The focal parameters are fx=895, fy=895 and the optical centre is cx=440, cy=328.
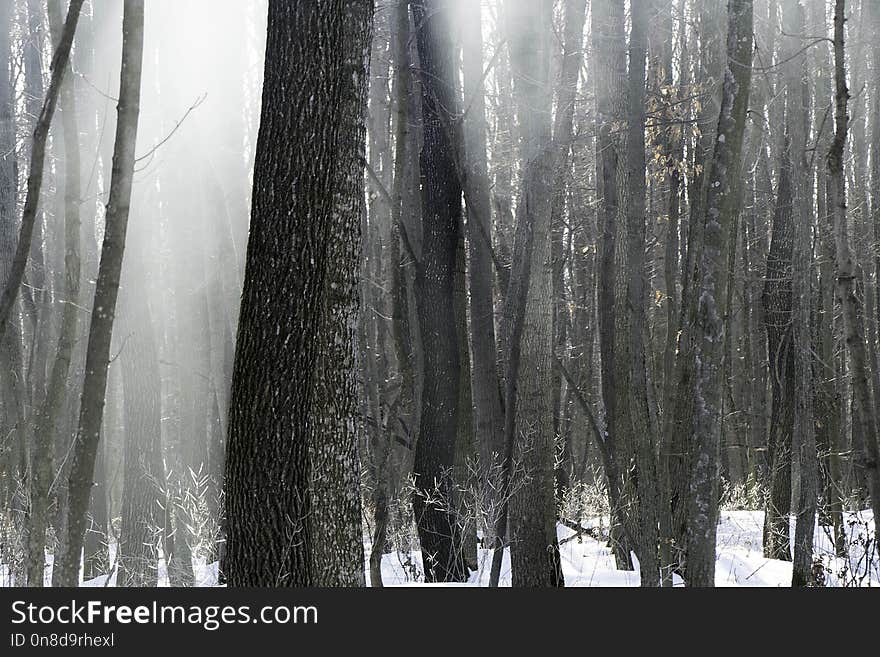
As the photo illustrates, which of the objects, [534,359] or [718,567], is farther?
[718,567]

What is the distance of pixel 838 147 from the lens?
605 cm

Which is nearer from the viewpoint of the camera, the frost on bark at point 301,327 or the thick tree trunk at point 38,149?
the frost on bark at point 301,327

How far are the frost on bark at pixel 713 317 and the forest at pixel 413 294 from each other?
0.02 metres

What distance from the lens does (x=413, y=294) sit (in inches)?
372

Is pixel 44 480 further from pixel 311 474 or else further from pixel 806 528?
pixel 806 528

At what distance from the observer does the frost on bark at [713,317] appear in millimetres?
6172

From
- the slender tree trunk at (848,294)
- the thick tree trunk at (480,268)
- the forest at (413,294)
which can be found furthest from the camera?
the thick tree trunk at (480,268)

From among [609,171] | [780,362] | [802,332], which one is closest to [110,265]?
[609,171]

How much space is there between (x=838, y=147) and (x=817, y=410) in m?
4.41

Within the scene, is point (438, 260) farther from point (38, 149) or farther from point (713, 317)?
point (38, 149)

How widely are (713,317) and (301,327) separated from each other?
3041 millimetres

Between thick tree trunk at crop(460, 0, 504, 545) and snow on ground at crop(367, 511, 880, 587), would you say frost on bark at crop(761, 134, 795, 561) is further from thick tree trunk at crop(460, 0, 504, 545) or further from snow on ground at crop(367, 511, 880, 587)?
thick tree trunk at crop(460, 0, 504, 545)

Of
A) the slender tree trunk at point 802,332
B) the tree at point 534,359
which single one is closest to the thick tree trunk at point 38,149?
the tree at point 534,359

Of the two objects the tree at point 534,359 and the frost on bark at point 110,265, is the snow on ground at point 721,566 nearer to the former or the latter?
the tree at point 534,359
